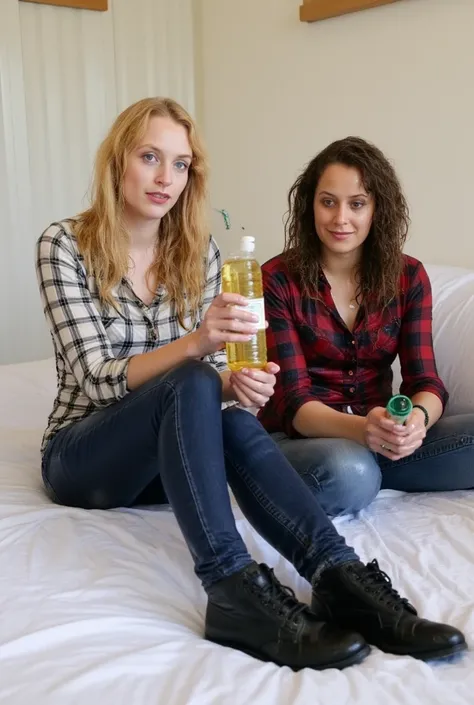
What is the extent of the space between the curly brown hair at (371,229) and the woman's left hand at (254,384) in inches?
11.9

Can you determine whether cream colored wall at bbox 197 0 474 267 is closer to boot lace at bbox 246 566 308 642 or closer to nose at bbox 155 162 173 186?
nose at bbox 155 162 173 186

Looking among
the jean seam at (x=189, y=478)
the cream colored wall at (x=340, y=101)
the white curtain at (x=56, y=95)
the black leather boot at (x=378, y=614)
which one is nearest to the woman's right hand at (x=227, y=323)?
the jean seam at (x=189, y=478)

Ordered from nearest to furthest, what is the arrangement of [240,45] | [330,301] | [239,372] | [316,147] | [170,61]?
[239,372] < [330,301] < [316,147] < [240,45] < [170,61]

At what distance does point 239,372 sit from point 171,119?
1.65 feet

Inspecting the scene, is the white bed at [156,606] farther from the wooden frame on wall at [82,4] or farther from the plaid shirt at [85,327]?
the wooden frame on wall at [82,4]

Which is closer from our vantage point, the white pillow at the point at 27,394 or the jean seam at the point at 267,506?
the jean seam at the point at 267,506

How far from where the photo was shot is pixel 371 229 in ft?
5.01

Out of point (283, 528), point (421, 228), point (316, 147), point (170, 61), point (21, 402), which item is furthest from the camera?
point (170, 61)

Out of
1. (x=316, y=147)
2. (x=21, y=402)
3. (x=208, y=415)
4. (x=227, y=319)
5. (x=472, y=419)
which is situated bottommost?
(x=21, y=402)

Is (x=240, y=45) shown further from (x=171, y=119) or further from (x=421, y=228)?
(x=171, y=119)

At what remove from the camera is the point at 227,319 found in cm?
116

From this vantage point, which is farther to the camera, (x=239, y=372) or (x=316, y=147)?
(x=316, y=147)

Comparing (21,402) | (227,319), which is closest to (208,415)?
(227,319)

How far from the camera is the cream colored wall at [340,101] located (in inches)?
79.5
